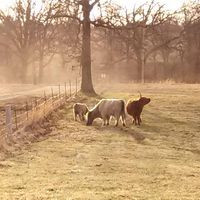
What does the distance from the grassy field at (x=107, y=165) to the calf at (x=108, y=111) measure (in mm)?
447

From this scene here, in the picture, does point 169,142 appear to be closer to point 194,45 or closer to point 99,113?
point 99,113

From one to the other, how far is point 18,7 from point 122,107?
53.5m

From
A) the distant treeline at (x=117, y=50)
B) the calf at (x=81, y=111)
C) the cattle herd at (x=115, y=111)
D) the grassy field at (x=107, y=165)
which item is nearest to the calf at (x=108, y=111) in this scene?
the cattle herd at (x=115, y=111)

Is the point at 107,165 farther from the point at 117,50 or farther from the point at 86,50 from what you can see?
the point at 117,50

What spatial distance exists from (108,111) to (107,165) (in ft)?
26.9

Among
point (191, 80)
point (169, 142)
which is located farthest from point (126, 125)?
point (191, 80)

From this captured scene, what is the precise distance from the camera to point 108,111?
19.8m

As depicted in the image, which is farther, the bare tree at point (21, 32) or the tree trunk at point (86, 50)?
the bare tree at point (21, 32)

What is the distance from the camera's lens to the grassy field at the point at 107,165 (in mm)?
8969

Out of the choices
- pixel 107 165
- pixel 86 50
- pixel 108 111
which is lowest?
pixel 107 165

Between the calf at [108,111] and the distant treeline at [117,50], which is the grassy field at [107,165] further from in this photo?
the distant treeline at [117,50]

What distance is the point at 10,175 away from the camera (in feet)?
34.0

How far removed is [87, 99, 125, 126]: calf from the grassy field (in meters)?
0.45

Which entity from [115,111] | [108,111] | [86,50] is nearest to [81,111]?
[108,111]
